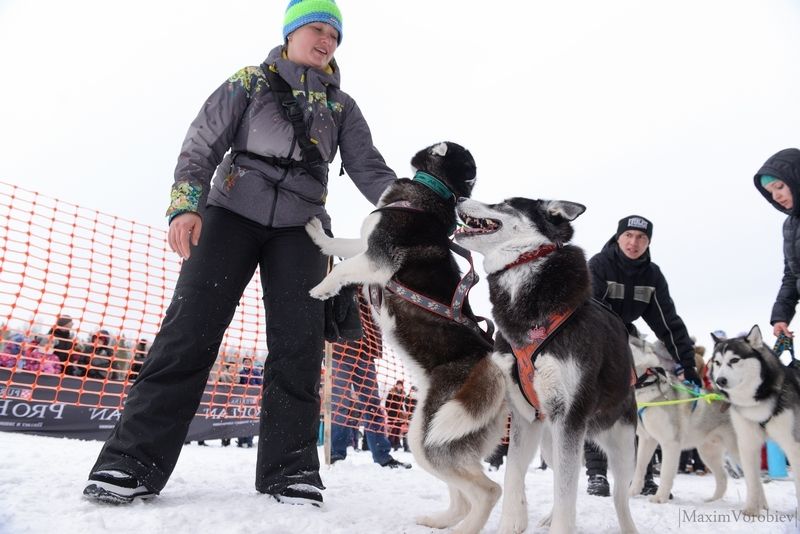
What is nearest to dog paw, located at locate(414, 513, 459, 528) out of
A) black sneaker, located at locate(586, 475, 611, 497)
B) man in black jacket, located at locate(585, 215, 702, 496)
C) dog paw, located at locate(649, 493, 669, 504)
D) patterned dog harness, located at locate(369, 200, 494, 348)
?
patterned dog harness, located at locate(369, 200, 494, 348)

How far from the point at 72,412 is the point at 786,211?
Result: 731 cm

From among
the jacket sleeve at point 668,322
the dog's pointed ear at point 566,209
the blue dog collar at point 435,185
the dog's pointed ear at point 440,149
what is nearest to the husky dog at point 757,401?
the jacket sleeve at point 668,322

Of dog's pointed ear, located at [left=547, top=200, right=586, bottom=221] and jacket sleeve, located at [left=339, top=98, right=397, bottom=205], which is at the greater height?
jacket sleeve, located at [left=339, top=98, right=397, bottom=205]

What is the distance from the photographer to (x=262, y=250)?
9.18 feet

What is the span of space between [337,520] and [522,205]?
1.70 metres

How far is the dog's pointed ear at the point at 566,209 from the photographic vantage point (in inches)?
97.4

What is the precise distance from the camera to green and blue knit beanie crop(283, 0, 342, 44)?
8.97 ft

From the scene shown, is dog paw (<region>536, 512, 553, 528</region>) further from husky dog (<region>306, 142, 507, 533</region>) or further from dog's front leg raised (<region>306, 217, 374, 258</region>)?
dog's front leg raised (<region>306, 217, 374, 258</region>)

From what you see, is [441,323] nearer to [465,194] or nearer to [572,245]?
[572,245]

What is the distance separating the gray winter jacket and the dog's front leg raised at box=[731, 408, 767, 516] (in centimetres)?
390

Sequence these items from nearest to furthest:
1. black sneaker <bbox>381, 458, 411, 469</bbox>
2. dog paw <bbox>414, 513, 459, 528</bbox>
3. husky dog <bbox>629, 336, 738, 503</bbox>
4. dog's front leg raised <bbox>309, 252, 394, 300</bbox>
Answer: dog paw <bbox>414, 513, 459, 528</bbox>, dog's front leg raised <bbox>309, 252, 394, 300</bbox>, husky dog <bbox>629, 336, 738, 503</bbox>, black sneaker <bbox>381, 458, 411, 469</bbox>

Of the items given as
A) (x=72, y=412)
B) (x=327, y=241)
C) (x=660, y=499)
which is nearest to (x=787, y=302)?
(x=660, y=499)

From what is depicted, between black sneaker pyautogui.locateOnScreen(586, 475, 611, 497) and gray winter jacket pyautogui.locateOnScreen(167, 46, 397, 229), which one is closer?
gray winter jacket pyautogui.locateOnScreen(167, 46, 397, 229)

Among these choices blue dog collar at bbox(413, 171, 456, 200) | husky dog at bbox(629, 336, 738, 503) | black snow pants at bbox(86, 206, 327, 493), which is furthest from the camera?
husky dog at bbox(629, 336, 738, 503)
